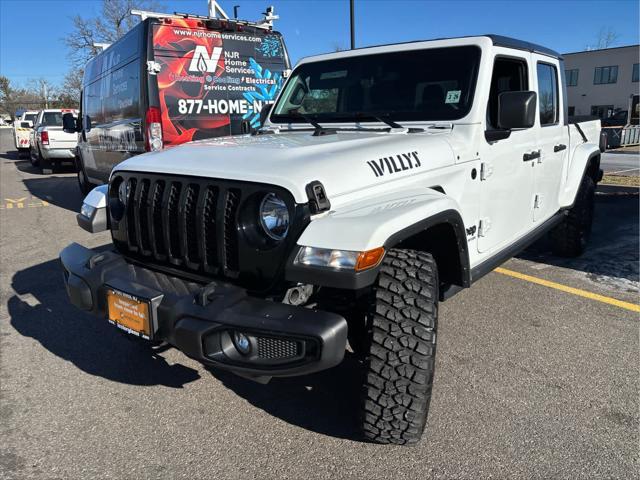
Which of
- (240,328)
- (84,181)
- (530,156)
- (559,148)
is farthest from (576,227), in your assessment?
(84,181)

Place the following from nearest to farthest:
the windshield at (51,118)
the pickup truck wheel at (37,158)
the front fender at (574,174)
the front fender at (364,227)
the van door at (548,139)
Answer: the front fender at (364,227), the van door at (548,139), the front fender at (574,174), the pickup truck wheel at (37,158), the windshield at (51,118)

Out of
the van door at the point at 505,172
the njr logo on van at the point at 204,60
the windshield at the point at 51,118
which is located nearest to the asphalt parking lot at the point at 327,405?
the van door at the point at 505,172

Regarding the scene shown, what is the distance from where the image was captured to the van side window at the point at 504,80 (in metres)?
3.37

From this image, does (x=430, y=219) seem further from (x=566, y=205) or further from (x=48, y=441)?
(x=566, y=205)

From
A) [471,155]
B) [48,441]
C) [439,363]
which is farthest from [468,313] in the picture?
[48,441]

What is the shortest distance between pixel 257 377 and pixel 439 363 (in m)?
1.46

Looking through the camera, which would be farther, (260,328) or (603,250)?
(603,250)

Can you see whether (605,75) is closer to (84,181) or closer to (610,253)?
(610,253)

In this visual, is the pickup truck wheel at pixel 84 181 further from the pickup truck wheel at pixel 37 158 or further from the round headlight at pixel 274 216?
the round headlight at pixel 274 216

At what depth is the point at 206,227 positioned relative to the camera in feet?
7.97

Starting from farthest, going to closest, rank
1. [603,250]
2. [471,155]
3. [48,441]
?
[603,250] → [471,155] → [48,441]

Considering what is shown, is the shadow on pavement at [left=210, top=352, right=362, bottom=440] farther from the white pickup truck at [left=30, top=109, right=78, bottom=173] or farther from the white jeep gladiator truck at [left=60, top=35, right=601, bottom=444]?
the white pickup truck at [left=30, top=109, right=78, bottom=173]

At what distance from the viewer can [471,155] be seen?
315cm

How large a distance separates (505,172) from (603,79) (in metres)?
56.5
